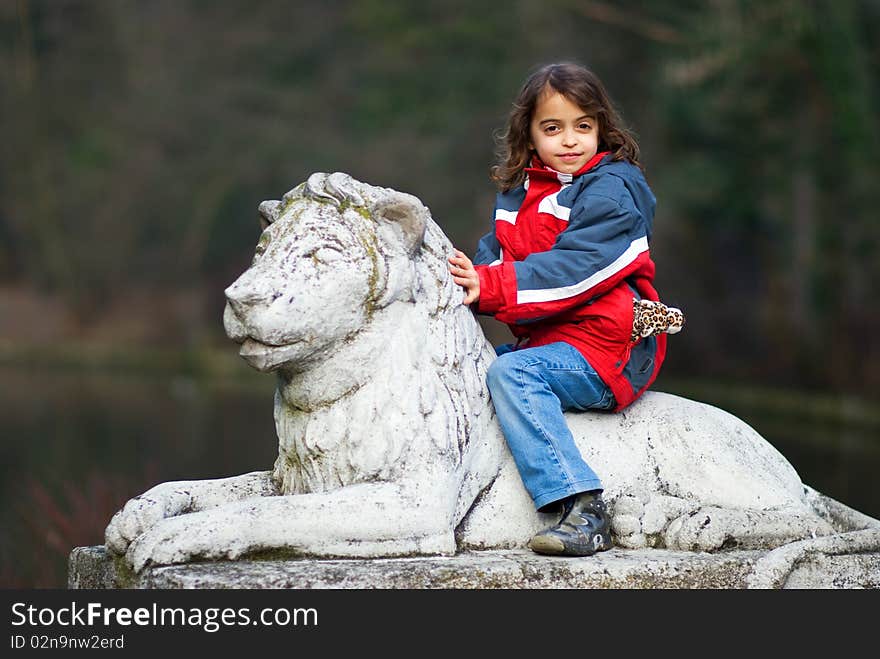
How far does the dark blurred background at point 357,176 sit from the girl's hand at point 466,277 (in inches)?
199

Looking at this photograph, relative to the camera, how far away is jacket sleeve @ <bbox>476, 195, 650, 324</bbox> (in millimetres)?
3539

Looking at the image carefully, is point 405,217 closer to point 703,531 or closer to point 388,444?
point 388,444

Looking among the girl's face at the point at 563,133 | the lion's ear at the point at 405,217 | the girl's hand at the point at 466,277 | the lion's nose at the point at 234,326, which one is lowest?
the lion's nose at the point at 234,326

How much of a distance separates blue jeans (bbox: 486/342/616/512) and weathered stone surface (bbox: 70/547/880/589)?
204mm

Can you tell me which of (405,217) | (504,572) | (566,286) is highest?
(405,217)

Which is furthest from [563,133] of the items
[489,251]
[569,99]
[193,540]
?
[193,540]

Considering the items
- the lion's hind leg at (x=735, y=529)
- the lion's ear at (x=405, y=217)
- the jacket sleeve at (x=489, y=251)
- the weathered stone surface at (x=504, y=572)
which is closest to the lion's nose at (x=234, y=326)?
the lion's ear at (x=405, y=217)

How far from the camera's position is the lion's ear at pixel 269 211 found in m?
3.49

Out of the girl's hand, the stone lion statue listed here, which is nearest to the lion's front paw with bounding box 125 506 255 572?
the stone lion statue

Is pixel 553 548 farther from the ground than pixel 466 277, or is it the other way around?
pixel 466 277

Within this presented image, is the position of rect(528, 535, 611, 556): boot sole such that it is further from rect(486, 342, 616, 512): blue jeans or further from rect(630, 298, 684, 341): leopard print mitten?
rect(630, 298, 684, 341): leopard print mitten

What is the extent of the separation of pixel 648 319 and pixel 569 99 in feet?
2.28

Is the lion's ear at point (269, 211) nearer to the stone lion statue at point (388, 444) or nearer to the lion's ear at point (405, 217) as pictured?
the stone lion statue at point (388, 444)

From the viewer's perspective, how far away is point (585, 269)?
354cm
